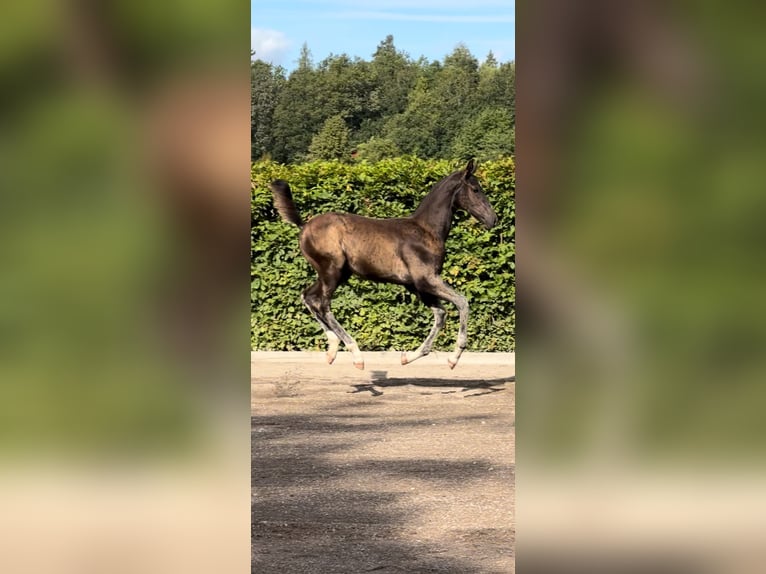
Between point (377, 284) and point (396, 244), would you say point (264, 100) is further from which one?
point (396, 244)

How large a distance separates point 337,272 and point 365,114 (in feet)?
176

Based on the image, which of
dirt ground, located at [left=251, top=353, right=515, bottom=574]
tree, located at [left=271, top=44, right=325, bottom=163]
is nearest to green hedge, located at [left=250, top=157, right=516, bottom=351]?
dirt ground, located at [left=251, top=353, right=515, bottom=574]

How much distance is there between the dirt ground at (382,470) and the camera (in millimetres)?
4941

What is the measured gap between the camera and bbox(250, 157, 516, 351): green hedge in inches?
501

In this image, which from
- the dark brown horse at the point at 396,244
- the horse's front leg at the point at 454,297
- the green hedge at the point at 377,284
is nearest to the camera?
the horse's front leg at the point at 454,297

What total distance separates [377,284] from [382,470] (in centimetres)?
622

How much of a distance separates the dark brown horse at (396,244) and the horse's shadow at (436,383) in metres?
0.29

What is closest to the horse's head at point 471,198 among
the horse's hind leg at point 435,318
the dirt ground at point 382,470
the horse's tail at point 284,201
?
the horse's hind leg at point 435,318
